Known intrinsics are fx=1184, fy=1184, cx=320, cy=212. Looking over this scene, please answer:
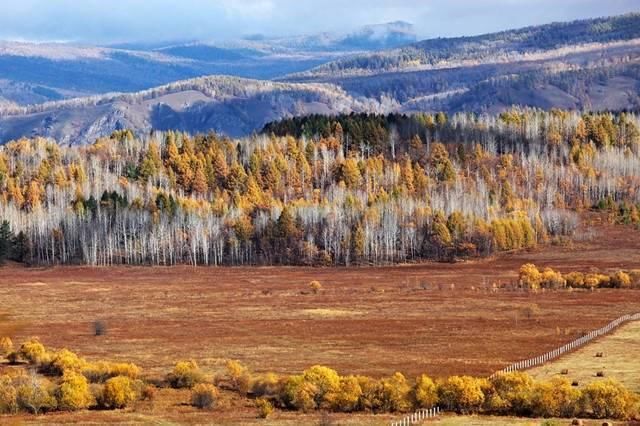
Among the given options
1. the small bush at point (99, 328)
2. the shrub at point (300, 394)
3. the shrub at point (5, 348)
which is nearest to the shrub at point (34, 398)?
the shrub at point (300, 394)

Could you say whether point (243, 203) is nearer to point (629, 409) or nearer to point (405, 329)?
point (405, 329)

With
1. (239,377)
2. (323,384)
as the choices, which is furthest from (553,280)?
(323,384)

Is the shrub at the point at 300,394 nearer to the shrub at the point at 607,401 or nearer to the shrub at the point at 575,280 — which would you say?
the shrub at the point at 607,401

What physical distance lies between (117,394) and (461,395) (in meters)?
20.9

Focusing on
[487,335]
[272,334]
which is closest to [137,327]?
[272,334]

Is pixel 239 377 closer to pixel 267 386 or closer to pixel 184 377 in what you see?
pixel 267 386

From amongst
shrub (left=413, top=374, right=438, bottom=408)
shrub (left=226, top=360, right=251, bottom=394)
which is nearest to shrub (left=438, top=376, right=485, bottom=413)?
shrub (left=413, top=374, right=438, bottom=408)

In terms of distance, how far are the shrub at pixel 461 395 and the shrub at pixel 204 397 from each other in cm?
1395

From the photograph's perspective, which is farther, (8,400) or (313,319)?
(313,319)

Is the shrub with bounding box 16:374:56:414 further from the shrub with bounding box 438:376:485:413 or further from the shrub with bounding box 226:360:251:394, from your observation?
the shrub with bounding box 438:376:485:413

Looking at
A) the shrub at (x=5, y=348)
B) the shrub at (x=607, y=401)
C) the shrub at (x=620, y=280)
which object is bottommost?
the shrub at (x=607, y=401)

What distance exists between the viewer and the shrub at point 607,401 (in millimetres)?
66062

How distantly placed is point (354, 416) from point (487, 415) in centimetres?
768

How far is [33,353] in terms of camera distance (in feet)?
289
